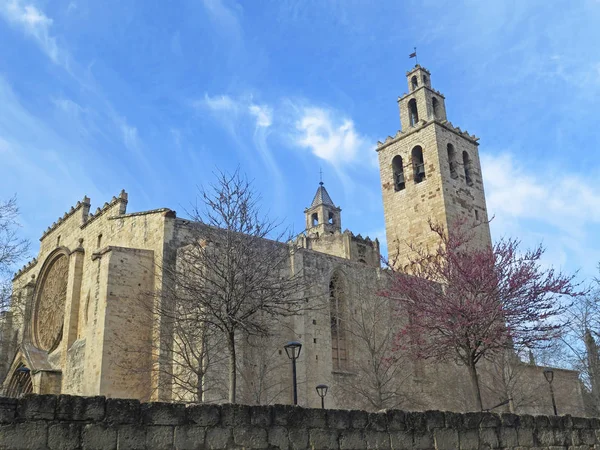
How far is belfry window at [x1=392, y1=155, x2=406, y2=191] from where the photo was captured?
115 ft

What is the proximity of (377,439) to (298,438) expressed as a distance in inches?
49.2

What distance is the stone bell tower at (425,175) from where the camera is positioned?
1281 inches

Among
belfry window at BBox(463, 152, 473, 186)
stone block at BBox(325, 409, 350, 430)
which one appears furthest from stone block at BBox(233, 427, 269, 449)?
belfry window at BBox(463, 152, 473, 186)

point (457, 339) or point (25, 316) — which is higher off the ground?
point (25, 316)

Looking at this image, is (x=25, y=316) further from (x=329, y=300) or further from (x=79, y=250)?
(x=329, y=300)

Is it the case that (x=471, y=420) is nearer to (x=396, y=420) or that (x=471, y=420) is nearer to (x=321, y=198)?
(x=396, y=420)

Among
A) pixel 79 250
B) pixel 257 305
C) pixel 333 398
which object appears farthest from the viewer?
pixel 79 250

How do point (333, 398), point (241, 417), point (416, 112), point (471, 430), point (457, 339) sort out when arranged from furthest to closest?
point (416, 112) → point (333, 398) → point (457, 339) → point (471, 430) → point (241, 417)

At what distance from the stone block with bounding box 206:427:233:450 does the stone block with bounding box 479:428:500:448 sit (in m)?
4.09

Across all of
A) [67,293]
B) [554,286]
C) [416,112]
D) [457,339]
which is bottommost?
[457,339]

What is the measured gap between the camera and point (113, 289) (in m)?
18.5

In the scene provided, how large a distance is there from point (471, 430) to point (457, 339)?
779 centimetres

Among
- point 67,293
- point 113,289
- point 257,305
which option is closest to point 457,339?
point 257,305

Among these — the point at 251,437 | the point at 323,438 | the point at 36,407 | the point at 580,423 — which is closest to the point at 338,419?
the point at 323,438
